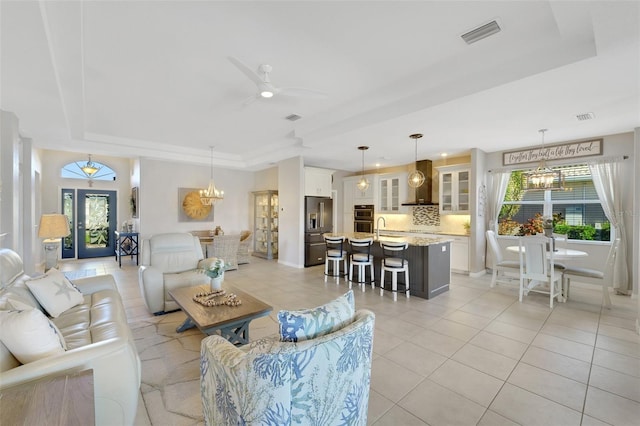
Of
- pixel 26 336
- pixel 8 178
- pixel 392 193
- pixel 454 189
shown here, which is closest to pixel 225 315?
pixel 26 336

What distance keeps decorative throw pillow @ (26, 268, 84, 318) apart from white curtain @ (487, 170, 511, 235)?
709 centimetres

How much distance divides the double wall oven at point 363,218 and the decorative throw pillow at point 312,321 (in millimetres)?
6856

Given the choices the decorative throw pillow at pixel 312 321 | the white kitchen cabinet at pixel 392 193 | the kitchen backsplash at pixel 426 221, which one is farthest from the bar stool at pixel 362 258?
the decorative throw pillow at pixel 312 321

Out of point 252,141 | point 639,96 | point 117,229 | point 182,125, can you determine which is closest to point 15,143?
point 182,125

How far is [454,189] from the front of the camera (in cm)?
659

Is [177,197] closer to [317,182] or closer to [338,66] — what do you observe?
[317,182]

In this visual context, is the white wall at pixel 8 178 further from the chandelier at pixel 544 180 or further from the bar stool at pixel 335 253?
the chandelier at pixel 544 180

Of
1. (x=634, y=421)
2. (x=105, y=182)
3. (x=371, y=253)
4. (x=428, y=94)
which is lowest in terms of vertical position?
(x=634, y=421)

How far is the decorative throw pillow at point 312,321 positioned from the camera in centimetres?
136

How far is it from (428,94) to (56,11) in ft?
12.2

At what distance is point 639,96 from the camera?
3295 mm

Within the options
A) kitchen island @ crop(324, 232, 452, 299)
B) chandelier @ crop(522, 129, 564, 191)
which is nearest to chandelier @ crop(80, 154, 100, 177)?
kitchen island @ crop(324, 232, 452, 299)

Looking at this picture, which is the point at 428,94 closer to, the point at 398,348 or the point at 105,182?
the point at 398,348

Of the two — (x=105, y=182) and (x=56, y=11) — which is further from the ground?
(x=56, y=11)
